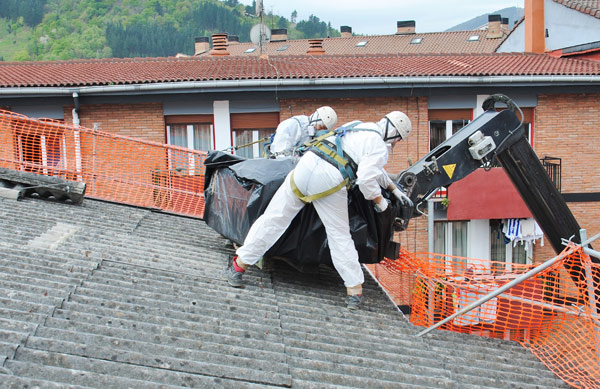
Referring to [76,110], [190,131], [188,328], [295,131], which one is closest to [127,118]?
[76,110]

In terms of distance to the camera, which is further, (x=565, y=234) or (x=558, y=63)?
(x=558, y=63)

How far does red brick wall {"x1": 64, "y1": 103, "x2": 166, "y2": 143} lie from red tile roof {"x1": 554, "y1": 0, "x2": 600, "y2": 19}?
13.5m

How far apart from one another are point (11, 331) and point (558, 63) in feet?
60.1

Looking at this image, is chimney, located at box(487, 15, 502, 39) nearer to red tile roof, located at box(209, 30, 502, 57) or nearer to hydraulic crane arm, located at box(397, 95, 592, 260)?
red tile roof, located at box(209, 30, 502, 57)

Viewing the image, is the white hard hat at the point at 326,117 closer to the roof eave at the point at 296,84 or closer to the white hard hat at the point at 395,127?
the white hard hat at the point at 395,127

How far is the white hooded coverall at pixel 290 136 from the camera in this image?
8.15 m

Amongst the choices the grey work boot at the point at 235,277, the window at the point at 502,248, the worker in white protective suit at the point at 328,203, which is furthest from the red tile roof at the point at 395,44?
the grey work boot at the point at 235,277

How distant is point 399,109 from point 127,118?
23.5 ft

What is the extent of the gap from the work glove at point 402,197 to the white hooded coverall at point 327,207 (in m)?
0.17

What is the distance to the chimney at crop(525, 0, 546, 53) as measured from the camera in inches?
876

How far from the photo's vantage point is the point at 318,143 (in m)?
5.72

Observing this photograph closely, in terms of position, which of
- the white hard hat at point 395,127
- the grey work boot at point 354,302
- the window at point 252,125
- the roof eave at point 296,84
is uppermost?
the roof eave at point 296,84

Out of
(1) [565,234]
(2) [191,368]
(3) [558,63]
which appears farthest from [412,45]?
(2) [191,368]

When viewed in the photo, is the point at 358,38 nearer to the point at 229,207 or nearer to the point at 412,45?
the point at 412,45
